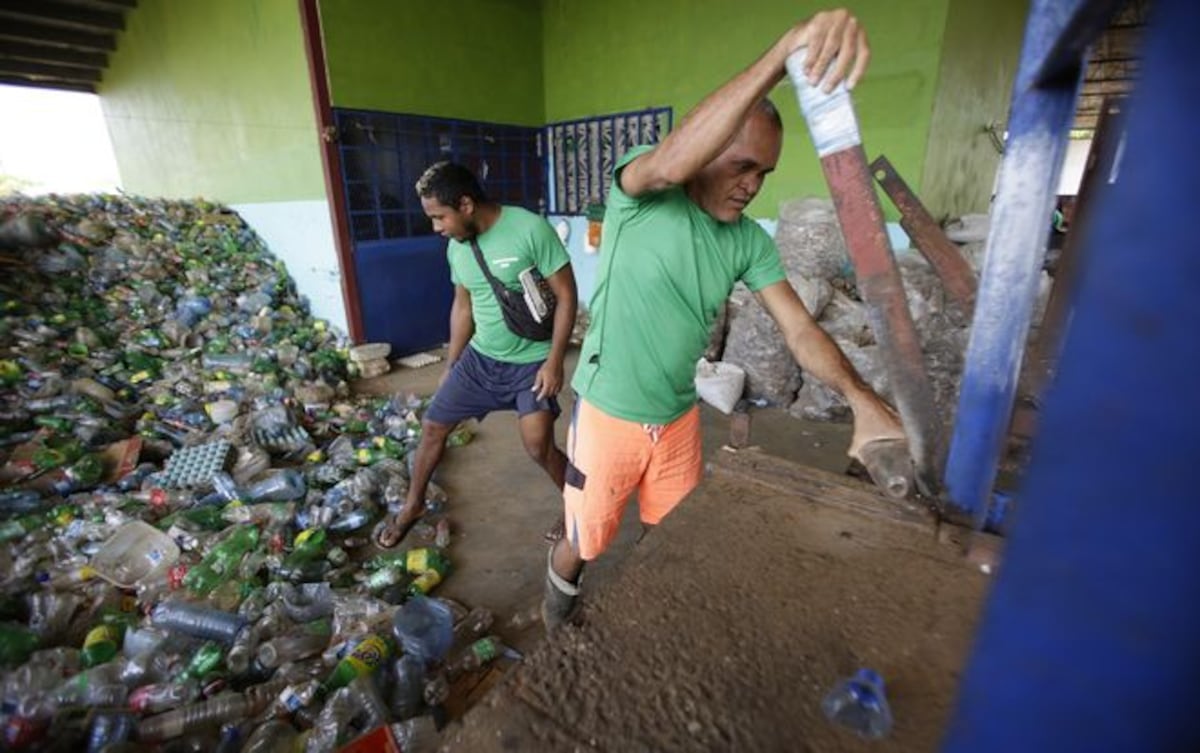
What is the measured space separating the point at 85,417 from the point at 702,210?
4.00 m

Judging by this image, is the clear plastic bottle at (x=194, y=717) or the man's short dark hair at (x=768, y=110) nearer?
the man's short dark hair at (x=768, y=110)

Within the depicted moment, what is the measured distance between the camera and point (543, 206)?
21.8ft

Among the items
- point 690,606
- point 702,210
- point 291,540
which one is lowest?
point 291,540

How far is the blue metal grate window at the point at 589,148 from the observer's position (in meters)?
5.61

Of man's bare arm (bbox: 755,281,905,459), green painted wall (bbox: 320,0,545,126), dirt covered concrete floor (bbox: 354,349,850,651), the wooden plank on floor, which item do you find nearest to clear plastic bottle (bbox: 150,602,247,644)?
dirt covered concrete floor (bbox: 354,349,850,651)

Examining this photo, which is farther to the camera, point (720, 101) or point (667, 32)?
point (667, 32)

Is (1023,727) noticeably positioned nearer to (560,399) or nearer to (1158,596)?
(1158,596)

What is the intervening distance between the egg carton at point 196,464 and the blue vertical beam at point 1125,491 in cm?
363

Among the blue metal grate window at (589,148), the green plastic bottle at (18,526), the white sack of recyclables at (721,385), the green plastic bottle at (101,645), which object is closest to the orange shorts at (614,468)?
the green plastic bottle at (101,645)

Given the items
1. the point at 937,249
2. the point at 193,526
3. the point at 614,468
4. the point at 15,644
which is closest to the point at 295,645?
the point at 15,644

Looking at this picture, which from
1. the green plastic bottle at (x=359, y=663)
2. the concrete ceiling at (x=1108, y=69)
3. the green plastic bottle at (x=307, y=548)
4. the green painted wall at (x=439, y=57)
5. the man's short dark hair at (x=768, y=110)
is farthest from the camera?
the concrete ceiling at (x=1108, y=69)

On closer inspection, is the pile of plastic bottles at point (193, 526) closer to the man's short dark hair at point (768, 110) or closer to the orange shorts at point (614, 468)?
the orange shorts at point (614, 468)

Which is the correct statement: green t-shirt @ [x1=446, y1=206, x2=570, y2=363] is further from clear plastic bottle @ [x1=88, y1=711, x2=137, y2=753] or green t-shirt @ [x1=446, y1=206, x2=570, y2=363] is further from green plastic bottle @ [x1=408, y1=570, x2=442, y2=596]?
clear plastic bottle @ [x1=88, y1=711, x2=137, y2=753]

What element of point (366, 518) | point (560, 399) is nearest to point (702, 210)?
point (366, 518)
